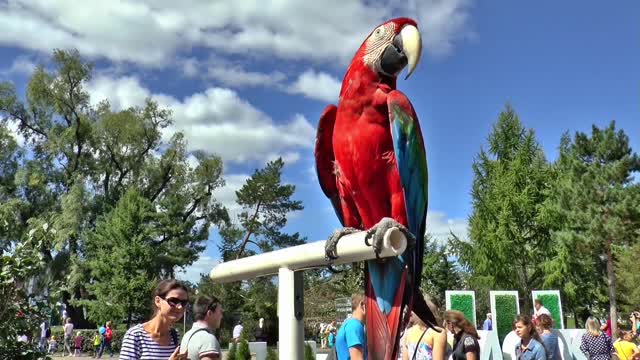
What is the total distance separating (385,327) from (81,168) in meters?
26.1

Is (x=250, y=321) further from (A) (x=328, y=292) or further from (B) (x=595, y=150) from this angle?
(B) (x=595, y=150)

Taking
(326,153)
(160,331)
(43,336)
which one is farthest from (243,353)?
(160,331)

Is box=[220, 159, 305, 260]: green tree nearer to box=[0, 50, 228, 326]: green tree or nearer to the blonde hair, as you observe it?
box=[0, 50, 228, 326]: green tree

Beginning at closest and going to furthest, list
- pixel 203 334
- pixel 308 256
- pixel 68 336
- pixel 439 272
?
pixel 308 256 < pixel 203 334 < pixel 68 336 < pixel 439 272

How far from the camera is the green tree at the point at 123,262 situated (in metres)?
24.0

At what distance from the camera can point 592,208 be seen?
22.7 meters

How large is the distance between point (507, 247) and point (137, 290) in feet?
50.4

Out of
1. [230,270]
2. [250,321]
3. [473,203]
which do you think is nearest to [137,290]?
[250,321]

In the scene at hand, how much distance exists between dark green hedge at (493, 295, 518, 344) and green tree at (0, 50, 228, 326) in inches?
645

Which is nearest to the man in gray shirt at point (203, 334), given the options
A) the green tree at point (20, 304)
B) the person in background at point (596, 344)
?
the green tree at point (20, 304)

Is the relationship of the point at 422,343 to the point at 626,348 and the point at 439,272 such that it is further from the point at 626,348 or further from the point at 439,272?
the point at 439,272

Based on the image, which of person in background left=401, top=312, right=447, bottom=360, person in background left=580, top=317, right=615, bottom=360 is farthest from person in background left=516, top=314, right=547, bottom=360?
person in background left=580, top=317, right=615, bottom=360

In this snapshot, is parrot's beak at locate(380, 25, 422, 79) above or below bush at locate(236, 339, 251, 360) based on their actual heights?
above

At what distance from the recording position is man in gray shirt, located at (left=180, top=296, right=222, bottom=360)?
2.79 meters
